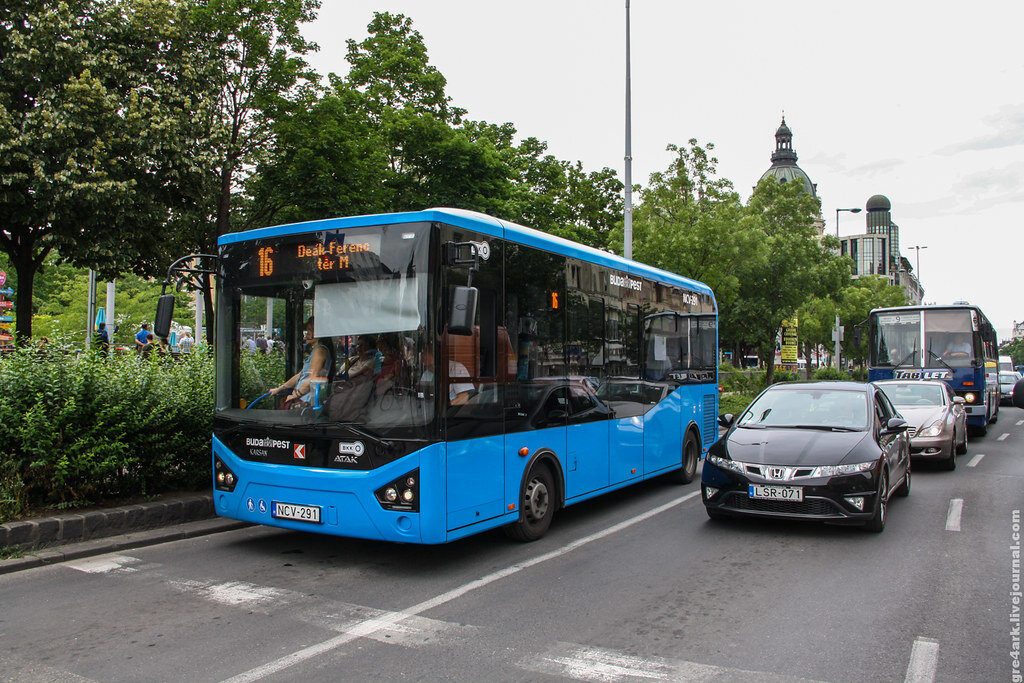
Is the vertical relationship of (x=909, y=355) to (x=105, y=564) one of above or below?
above

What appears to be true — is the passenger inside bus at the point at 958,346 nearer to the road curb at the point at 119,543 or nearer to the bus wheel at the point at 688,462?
the bus wheel at the point at 688,462

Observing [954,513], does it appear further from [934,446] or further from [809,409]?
[934,446]

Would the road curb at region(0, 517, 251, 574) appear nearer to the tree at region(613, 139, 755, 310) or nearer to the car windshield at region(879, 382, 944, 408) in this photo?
the car windshield at region(879, 382, 944, 408)

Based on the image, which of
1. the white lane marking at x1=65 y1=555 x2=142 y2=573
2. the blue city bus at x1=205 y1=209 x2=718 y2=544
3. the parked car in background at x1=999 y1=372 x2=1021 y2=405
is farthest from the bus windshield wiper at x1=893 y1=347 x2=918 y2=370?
the parked car in background at x1=999 y1=372 x2=1021 y2=405

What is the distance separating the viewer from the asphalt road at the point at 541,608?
14.5ft

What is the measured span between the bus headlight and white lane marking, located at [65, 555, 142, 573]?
2.31m

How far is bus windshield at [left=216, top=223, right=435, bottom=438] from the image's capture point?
6.11 m

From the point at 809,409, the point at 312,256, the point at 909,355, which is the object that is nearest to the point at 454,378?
the point at 312,256

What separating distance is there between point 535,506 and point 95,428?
4.25m

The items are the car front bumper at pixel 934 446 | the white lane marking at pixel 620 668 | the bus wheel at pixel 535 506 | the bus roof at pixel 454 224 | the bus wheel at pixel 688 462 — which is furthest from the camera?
the car front bumper at pixel 934 446

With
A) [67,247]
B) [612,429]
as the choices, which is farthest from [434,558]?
[67,247]

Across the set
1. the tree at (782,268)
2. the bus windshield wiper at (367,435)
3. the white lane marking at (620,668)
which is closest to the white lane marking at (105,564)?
the bus windshield wiper at (367,435)

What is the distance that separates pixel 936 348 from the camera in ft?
61.4

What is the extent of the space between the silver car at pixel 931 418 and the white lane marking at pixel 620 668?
8.57 m
